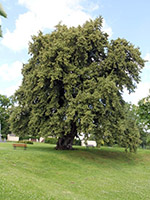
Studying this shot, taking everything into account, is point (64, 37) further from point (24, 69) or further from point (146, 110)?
point (146, 110)

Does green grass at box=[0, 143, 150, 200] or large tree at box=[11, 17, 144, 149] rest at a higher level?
large tree at box=[11, 17, 144, 149]

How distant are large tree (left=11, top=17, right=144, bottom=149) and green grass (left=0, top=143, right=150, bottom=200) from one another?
2793 mm

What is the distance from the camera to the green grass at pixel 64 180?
8.97m

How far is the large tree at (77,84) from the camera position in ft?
62.4

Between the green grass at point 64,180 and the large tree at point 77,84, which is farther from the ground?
the large tree at point 77,84

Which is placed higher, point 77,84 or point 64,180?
point 77,84

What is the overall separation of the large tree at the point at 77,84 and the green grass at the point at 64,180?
9.16ft

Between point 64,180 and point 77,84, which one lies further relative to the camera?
point 77,84

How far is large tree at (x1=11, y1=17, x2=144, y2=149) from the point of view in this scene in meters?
19.0

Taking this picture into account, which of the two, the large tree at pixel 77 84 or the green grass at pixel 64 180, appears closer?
the green grass at pixel 64 180

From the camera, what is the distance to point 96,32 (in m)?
22.2

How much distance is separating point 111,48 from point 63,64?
609cm

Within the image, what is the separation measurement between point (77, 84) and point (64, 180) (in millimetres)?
10697

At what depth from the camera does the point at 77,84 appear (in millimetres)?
21297
